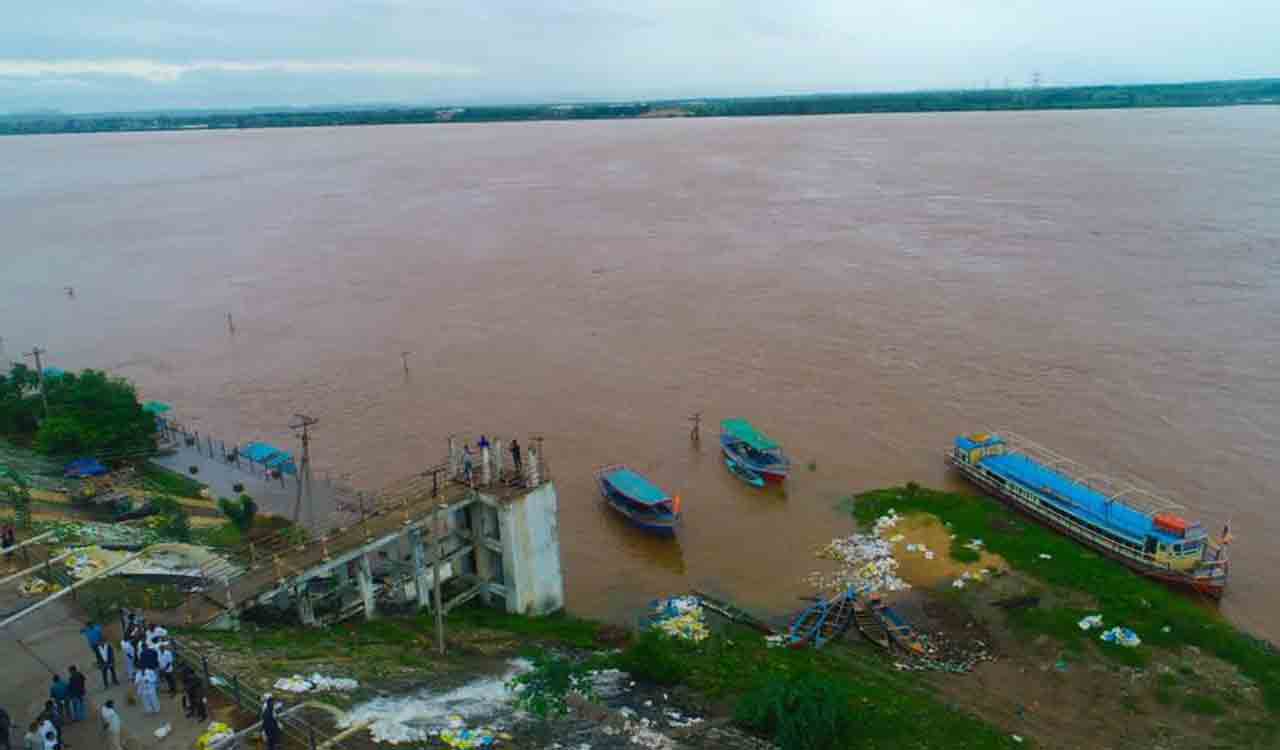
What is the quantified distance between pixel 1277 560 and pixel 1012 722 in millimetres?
12848

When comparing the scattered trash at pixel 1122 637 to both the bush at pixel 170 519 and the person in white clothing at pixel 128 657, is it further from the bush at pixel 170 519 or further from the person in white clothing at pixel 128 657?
the bush at pixel 170 519

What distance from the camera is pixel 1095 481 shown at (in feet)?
96.8

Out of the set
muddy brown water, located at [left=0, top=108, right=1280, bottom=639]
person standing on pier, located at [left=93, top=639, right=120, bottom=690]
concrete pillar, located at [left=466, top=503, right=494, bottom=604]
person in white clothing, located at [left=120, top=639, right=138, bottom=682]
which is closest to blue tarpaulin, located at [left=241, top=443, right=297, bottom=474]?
muddy brown water, located at [left=0, top=108, right=1280, bottom=639]

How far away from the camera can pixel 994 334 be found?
1741 inches

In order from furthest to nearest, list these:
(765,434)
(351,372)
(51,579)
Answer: (351,372), (765,434), (51,579)

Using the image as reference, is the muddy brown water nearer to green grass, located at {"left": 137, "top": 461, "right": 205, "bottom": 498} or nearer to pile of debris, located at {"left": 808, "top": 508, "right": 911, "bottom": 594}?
pile of debris, located at {"left": 808, "top": 508, "right": 911, "bottom": 594}

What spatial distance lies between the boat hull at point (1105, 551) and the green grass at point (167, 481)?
24859 mm

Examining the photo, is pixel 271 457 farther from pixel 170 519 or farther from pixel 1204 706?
pixel 1204 706

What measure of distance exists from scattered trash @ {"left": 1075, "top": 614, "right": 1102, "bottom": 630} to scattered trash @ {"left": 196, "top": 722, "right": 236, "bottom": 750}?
58.5 feet

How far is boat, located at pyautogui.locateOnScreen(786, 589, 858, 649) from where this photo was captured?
68.3 feet

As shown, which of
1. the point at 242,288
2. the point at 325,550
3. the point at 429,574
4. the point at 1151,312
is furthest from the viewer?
the point at 242,288

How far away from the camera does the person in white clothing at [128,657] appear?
1407 centimetres

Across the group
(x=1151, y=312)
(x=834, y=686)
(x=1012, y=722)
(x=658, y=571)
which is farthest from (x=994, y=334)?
(x=834, y=686)

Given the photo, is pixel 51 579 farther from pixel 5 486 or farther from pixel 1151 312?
pixel 1151 312
